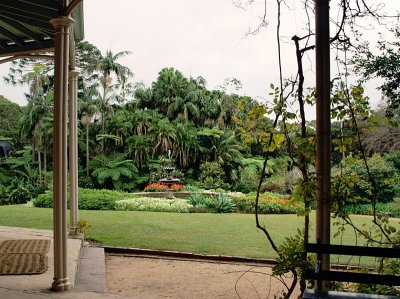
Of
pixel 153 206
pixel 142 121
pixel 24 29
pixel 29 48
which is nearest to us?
pixel 24 29

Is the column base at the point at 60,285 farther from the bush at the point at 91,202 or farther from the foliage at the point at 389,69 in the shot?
the bush at the point at 91,202

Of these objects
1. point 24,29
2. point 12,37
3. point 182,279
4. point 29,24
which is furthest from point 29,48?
point 182,279

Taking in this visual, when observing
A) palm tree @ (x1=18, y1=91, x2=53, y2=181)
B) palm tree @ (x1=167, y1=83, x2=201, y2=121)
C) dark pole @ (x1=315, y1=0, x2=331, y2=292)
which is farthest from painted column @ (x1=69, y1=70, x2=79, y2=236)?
palm tree @ (x1=167, y1=83, x2=201, y2=121)

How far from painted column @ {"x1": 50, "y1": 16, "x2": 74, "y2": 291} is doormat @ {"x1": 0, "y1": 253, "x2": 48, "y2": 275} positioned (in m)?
0.73

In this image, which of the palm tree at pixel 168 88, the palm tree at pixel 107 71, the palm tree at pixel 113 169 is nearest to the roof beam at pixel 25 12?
the palm tree at pixel 113 169

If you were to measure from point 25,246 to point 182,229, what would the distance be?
4.21m

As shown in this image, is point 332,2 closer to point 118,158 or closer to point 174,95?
point 118,158

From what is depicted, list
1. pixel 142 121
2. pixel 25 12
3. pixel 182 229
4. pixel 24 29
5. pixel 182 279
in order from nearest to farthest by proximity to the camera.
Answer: pixel 25 12
pixel 24 29
pixel 182 279
pixel 182 229
pixel 142 121

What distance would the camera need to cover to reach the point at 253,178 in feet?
59.4

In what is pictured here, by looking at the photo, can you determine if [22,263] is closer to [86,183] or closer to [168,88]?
[86,183]

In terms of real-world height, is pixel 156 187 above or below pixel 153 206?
above

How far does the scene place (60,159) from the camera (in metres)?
3.50

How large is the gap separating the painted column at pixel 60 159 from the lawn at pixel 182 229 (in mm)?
3942

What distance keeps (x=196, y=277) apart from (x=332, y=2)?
167 inches
